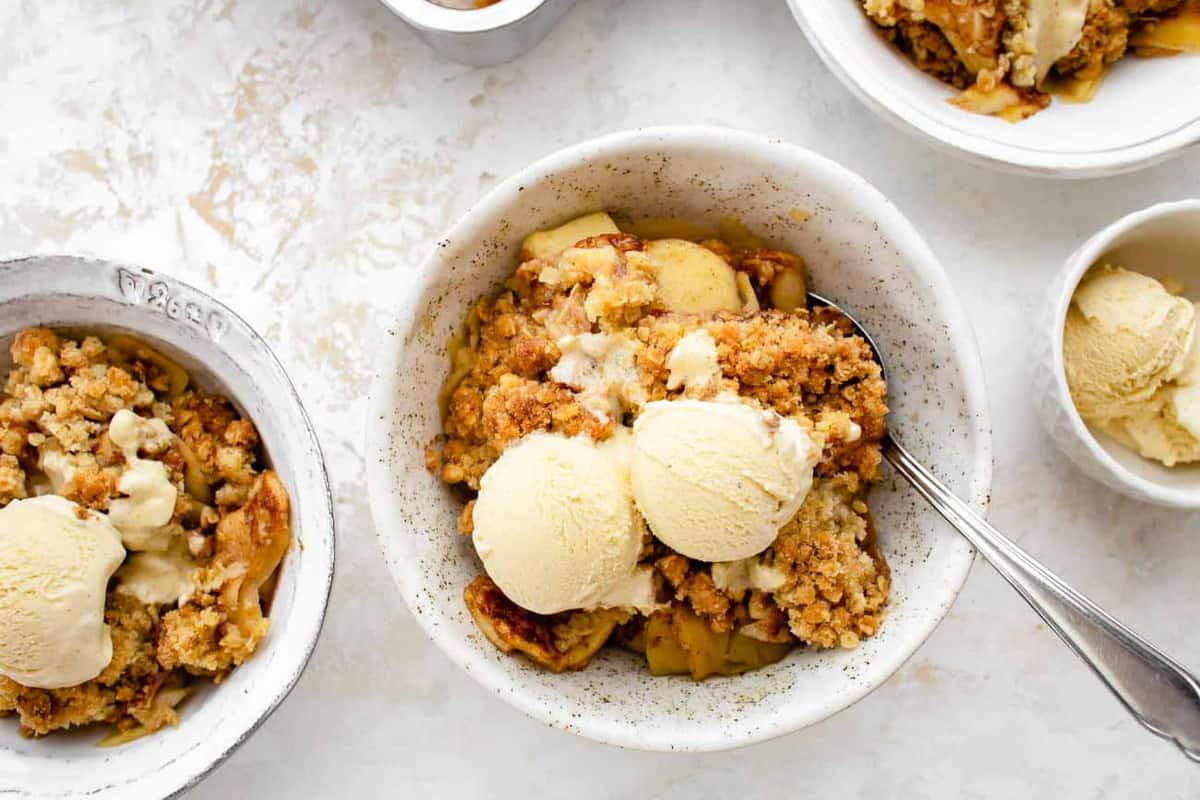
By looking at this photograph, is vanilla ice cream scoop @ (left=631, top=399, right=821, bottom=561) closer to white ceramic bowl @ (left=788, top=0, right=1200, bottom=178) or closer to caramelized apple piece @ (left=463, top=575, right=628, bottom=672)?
caramelized apple piece @ (left=463, top=575, right=628, bottom=672)

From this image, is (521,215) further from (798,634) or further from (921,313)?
(798,634)

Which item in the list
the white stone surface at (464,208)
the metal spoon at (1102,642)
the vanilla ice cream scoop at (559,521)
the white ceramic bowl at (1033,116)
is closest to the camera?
the metal spoon at (1102,642)

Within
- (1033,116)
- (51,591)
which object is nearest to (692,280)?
(1033,116)

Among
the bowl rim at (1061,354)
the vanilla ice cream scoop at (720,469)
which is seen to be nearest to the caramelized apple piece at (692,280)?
the vanilla ice cream scoop at (720,469)

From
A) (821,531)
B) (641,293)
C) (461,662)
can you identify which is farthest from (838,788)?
(641,293)

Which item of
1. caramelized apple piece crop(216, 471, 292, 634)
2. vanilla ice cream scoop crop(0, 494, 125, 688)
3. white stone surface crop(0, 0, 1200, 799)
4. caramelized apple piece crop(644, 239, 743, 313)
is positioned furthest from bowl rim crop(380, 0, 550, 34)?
vanilla ice cream scoop crop(0, 494, 125, 688)

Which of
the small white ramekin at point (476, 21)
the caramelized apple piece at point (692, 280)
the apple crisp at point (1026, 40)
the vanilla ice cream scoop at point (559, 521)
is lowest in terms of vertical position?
the vanilla ice cream scoop at point (559, 521)

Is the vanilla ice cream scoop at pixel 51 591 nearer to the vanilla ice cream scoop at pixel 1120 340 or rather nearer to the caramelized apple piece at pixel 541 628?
the caramelized apple piece at pixel 541 628

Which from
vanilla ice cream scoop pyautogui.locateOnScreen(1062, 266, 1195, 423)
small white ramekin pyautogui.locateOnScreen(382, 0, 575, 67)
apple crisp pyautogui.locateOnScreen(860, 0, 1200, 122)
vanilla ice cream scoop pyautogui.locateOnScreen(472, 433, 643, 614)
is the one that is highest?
small white ramekin pyautogui.locateOnScreen(382, 0, 575, 67)
